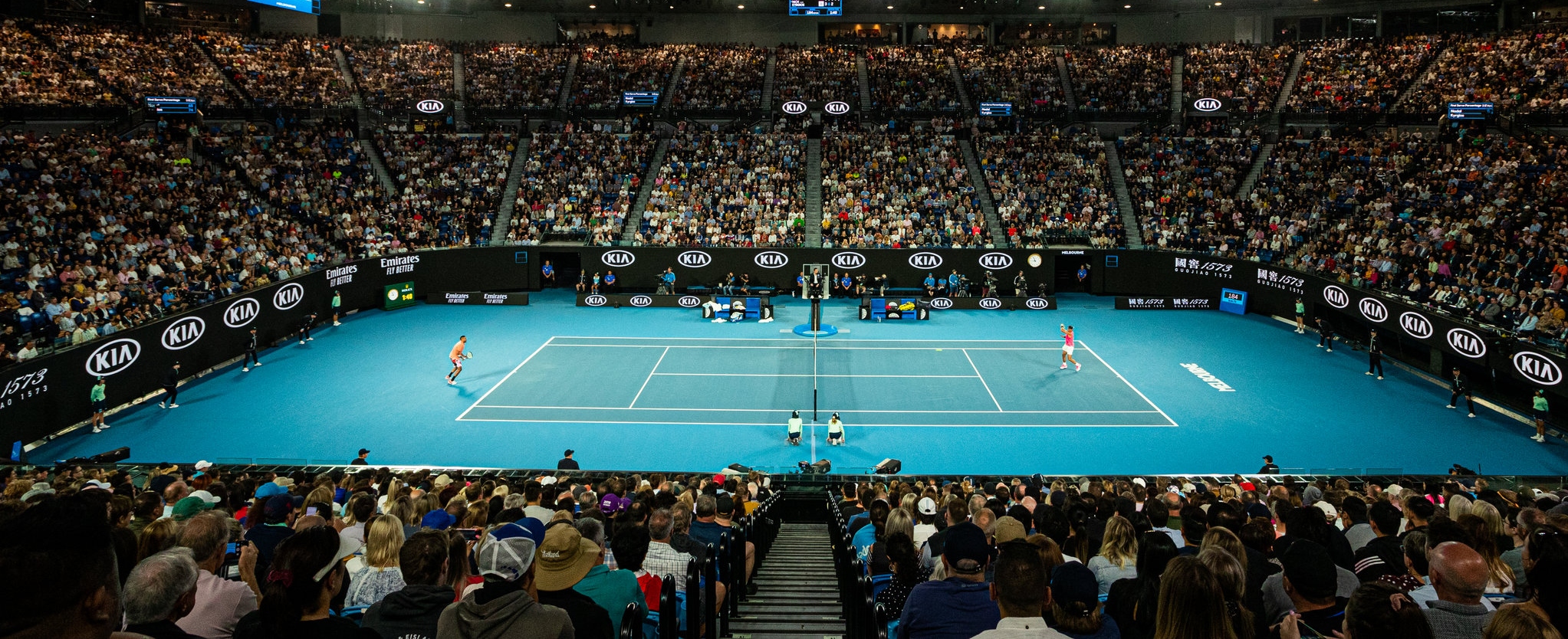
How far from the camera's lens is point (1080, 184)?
4634 cm

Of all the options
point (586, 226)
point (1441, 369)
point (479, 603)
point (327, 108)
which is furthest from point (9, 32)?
point (1441, 369)

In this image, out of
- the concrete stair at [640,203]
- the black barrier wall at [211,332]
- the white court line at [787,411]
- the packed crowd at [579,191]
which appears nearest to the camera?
the black barrier wall at [211,332]

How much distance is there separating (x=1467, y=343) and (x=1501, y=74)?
27197 millimetres

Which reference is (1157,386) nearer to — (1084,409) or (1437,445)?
(1084,409)

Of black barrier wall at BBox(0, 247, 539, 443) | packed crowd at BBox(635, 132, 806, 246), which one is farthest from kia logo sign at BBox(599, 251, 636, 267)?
black barrier wall at BBox(0, 247, 539, 443)

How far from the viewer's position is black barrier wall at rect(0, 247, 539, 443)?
2083cm

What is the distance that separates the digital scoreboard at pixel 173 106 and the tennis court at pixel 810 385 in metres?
24.8

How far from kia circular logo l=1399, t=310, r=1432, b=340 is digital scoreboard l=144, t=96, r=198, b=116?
5203 cm

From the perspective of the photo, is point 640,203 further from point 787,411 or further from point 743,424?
point 743,424

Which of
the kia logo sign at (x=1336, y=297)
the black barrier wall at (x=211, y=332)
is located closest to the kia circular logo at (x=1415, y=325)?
the kia logo sign at (x=1336, y=297)

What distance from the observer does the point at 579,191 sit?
46438 mm

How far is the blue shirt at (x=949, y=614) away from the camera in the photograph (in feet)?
16.6

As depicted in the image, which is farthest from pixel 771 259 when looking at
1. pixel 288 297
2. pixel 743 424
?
pixel 288 297

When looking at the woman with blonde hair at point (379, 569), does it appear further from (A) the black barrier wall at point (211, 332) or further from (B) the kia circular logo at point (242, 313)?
(B) the kia circular logo at point (242, 313)
